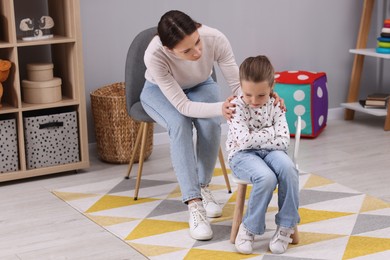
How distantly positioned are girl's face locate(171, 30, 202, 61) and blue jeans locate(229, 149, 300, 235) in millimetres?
383

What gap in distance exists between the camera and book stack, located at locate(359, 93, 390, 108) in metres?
4.08

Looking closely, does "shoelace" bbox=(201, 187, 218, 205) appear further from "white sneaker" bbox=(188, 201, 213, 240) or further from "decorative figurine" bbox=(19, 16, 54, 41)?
"decorative figurine" bbox=(19, 16, 54, 41)

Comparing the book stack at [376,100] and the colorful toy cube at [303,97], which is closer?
the colorful toy cube at [303,97]

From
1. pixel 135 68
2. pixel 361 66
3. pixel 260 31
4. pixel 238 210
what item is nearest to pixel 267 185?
pixel 238 210

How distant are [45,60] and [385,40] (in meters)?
1.88

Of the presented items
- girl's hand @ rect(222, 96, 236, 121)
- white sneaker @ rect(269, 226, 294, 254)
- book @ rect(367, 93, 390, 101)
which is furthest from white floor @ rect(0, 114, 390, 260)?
girl's hand @ rect(222, 96, 236, 121)

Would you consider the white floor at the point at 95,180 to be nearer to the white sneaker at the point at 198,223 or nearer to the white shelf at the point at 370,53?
the white sneaker at the point at 198,223

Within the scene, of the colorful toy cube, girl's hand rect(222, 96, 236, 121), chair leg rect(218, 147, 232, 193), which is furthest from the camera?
the colorful toy cube

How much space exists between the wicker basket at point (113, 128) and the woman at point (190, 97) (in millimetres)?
598

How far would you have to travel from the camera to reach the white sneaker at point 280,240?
235cm

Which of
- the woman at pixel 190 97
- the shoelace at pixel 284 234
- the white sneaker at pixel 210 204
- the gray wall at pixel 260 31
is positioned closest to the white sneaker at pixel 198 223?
the woman at pixel 190 97

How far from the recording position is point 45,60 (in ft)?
11.3

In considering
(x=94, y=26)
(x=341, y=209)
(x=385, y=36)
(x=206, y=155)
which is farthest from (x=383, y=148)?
(x=94, y=26)

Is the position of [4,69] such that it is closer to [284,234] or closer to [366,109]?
[284,234]
